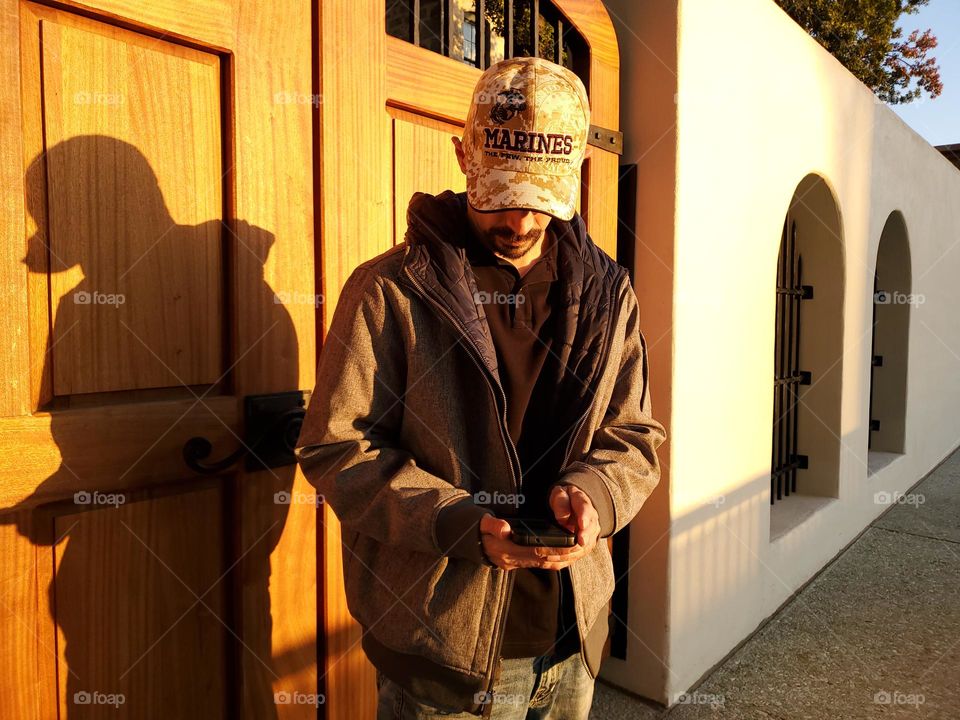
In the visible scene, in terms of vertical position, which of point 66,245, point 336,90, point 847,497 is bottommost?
point 847,497

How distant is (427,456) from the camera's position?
1.50 metres

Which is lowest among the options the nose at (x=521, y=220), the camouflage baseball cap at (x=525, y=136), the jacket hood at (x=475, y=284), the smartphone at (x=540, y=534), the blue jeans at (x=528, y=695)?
the blue jeans at (x=528, y=695)

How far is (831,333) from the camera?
4.89 m

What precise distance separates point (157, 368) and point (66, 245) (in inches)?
13.5

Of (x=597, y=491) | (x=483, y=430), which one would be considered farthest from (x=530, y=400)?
(x=597, y=491)

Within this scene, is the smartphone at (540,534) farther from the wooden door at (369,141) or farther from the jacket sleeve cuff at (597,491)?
the wooden door at (369,141)

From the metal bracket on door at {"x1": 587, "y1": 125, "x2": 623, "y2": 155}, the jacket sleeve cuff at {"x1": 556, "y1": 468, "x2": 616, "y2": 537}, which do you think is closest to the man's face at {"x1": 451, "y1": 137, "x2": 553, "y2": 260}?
the jacket sleeve cuff at {"x1": 556, "y1": 468, "x2": 616, "y2": 537}

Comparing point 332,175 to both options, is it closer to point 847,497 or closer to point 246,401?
point 246,401

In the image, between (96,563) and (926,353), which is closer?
(96,563)

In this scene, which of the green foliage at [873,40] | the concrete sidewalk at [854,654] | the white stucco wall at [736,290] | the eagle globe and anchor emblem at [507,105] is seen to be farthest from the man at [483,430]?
the green foliage at [873,40]

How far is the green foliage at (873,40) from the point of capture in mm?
12531

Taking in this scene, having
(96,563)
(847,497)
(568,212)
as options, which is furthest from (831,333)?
(96,563)

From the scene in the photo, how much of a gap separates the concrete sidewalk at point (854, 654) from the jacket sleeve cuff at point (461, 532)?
7.09 feet

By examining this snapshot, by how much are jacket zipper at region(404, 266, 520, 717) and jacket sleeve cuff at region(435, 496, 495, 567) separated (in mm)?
145
